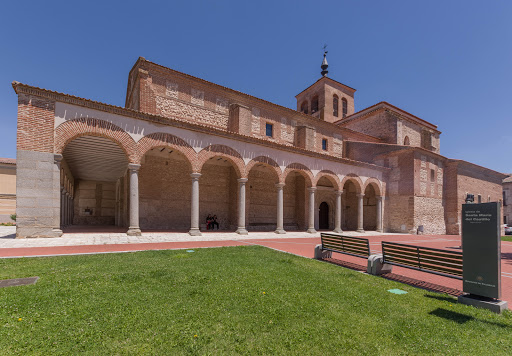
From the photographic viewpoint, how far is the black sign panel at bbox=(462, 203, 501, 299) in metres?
4.00

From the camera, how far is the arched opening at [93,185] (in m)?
14.6

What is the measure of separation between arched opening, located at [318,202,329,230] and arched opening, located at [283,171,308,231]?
120 inches

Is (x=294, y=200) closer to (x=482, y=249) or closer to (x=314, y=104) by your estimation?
(x=314, y=104)

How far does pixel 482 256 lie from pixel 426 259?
1.29 meters

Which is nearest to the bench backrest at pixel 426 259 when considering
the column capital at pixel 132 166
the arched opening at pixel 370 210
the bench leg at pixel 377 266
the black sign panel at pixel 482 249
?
the bench leg at pixel 377 266

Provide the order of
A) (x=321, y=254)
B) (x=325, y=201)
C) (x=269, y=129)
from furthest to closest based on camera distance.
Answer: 1. (x=325, y=201)
2. (x=269, y=129)
3. (x=321, y=254)

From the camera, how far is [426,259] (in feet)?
17.6

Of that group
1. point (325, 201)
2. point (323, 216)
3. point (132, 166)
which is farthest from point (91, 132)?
point (323, 216)

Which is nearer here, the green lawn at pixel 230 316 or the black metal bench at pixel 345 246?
the green lawn at pixel 230 316

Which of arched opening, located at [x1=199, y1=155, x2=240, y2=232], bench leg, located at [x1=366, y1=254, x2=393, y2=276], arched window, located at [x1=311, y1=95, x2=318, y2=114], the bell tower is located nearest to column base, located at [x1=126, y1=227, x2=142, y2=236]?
arched opening, located at [x1=199, y1=155, x2=240, y2=232]

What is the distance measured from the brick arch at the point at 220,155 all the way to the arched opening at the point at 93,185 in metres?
4.35

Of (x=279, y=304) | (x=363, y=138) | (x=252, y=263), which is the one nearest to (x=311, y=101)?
(x=363, y=138)

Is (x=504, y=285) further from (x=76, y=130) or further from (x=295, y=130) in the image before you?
(x=295, y=130)

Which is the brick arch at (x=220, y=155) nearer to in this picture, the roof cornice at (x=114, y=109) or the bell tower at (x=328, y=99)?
the roof cornice at (x=114, y=109)
